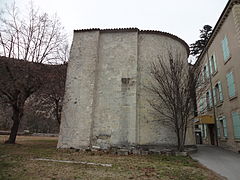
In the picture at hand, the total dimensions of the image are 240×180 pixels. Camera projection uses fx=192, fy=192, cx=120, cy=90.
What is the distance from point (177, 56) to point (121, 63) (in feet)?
13.3

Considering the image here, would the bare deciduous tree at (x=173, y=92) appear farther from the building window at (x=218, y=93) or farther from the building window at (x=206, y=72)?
the building window at (x=206, y=72)

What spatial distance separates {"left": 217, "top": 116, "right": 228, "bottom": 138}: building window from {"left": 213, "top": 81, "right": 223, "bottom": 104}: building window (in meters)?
1.45

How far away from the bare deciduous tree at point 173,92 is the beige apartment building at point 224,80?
132 cm

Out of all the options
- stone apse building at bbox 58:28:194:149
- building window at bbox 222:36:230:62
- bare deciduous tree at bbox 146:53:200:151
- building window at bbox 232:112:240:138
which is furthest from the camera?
building window at bbox 222:36:230:62

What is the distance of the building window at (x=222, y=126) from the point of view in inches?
563

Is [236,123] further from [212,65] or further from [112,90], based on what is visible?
[112,90]

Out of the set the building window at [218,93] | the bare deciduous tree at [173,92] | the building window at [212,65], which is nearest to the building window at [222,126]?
the building window at [218,93]

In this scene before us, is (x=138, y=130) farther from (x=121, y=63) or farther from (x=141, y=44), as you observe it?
(x=141, y=44)

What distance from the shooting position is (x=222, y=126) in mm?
15328

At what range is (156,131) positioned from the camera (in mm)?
12500

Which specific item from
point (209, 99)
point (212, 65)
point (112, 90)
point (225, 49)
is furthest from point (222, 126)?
point (112, 90)

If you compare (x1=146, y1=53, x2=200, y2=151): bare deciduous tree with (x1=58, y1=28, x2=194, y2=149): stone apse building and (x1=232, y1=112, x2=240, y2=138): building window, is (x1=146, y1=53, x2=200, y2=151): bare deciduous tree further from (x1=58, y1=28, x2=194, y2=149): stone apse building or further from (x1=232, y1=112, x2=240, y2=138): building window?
(x1=232, y1=112, x2=240, y2=138): building window

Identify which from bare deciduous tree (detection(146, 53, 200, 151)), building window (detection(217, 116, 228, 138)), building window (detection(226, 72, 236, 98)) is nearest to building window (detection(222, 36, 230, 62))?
building window (detection(226, 72, 236, 98))

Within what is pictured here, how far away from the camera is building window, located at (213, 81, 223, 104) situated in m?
15.1
